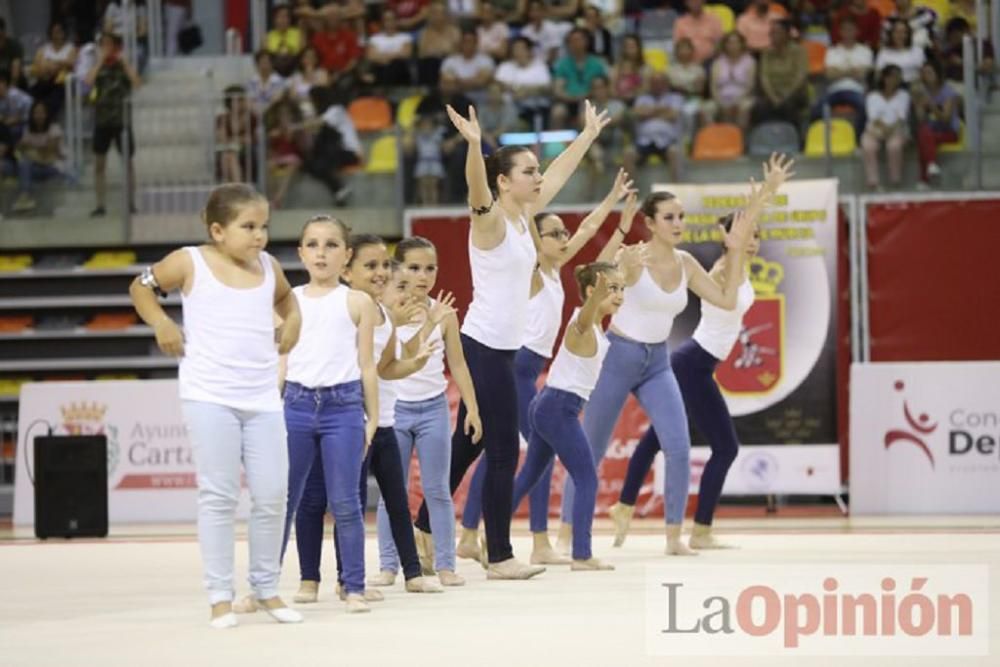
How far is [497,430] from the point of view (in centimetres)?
798

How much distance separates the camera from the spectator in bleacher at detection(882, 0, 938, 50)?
16.0m

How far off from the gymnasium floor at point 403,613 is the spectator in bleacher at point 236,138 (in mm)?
5946

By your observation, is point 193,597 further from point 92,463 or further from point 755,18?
point 755,18

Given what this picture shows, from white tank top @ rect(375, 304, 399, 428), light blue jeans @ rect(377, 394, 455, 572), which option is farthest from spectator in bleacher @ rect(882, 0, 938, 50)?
Result: white tank top @ rect(375, 304, 399, 428)

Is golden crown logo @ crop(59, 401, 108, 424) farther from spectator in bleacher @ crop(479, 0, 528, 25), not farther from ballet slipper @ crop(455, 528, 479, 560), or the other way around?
spectator in bleacher @ crop(479, 0, 528, 25)

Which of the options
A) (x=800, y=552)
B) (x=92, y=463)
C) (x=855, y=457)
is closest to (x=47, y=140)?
(x=92, y=463)

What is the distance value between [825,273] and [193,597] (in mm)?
7635

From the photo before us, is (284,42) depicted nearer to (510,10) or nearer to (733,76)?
(510,10)

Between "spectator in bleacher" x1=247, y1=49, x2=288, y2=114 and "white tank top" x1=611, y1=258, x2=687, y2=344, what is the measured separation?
7.60 metres

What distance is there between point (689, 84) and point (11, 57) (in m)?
7.06

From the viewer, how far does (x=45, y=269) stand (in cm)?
1694

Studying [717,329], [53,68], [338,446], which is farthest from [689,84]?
[338,446]

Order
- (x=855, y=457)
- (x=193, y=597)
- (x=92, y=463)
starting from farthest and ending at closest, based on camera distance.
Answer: (x=855, y=457) → (x=92, y=463) → (x=193, y=597)

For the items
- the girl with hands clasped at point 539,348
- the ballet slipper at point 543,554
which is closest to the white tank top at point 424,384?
the girl with hands clasped at point 539,348
